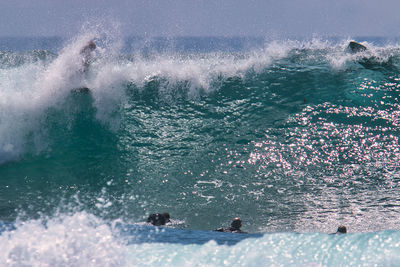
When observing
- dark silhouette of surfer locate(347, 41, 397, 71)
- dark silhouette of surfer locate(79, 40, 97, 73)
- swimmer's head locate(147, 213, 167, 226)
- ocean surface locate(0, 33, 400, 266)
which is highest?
dark silhouette of surfer locate(79, 40, 97, 73)

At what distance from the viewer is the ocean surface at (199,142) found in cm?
607

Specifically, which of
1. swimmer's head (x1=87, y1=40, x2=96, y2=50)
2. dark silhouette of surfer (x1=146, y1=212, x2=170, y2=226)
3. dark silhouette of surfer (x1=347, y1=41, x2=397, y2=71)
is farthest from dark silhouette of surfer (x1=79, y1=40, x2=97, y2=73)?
dark silhouette of surfer (x1=347, y1=41, x2=397, y2=71)

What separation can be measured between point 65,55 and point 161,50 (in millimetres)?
1955

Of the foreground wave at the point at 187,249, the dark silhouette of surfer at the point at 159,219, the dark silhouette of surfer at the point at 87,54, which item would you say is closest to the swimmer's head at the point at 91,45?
the dark silhouette of surfer at the point at 87,54

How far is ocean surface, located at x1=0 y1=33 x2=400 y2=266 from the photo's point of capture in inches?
239

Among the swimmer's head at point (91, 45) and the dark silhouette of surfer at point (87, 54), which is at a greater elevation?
the swimmer's head at point (91, 45)

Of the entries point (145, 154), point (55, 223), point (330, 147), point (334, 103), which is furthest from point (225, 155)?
point (55, 223)

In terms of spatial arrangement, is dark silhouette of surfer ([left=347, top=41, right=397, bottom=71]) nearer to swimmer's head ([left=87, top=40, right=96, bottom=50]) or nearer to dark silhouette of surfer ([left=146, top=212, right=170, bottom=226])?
swimmer's head ([left=87, top=40, right=96, bottom=50])

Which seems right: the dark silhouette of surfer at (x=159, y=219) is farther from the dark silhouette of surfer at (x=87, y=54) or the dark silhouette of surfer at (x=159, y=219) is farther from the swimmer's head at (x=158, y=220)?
the dark silhouette of surfer at (x=87, y=54)

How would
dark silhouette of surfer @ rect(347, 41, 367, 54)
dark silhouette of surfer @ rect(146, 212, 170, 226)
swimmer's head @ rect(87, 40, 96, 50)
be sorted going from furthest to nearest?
1. dark silhouette of surfer @ rect(347, 41, 367, 54)
2. swimmer's head @ rect(87, 40, 96, 50)
3. dark silhouette of surfer @ rect(146, 212, 170, 226)

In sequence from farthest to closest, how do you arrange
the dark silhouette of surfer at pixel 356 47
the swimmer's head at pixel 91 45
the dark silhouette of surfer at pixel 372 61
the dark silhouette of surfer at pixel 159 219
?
the dark silhouette of surfer at pixel 356 47
the dark silhouette of surfer at pixel 372 61
the swimmer's head at pixel 91 45
the dark silhouette of surfer at pixel 159 219

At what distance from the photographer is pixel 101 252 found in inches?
116

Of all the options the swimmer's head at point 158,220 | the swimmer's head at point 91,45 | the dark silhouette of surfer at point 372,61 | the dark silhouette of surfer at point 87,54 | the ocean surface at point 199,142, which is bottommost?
the swimmer's head at point 158,220

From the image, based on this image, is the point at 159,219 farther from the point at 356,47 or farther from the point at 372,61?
the point at 356,47
